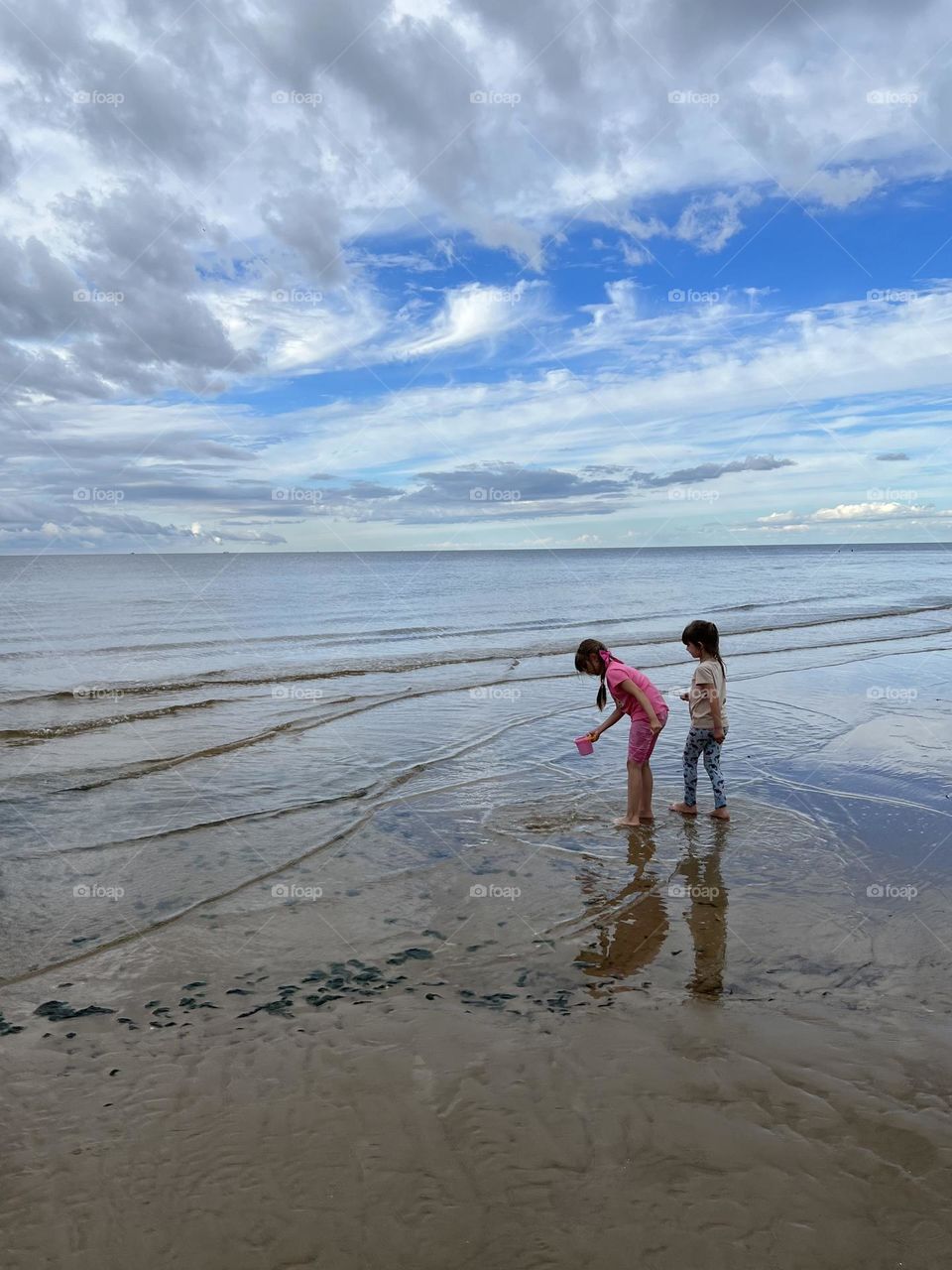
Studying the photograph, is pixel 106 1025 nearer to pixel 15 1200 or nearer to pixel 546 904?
pixel 15 1200

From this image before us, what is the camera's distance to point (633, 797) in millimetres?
7988

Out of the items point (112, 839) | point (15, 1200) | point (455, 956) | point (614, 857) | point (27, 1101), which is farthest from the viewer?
point (112, 839)

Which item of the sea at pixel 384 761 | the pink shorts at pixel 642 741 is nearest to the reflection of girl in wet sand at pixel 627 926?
the sea at pixel 384 761

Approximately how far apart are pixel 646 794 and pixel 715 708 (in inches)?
42.2

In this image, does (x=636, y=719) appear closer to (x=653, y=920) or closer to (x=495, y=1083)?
(x=653, y=920)

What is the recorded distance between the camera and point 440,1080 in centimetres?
386

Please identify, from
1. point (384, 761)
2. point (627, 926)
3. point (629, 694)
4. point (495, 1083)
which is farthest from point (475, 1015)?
point (384, 761)

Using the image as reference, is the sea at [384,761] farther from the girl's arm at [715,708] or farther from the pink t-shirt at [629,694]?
the pink t-shirt at [629,694]

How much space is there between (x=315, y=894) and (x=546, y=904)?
180 cm

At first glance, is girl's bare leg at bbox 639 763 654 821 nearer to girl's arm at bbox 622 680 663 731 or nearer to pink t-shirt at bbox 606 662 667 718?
girl's arm at bbox 622 680 663 731

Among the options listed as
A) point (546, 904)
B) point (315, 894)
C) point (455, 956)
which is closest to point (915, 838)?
point (546, 904)

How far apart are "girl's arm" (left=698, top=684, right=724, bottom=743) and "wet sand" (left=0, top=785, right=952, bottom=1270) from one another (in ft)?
6.09

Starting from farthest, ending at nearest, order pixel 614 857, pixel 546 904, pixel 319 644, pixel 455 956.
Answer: pixel 319 644, pixel 614 857, pixel 546 904, pixel 455 956

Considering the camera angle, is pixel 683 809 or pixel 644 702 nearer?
pixel 644 702
